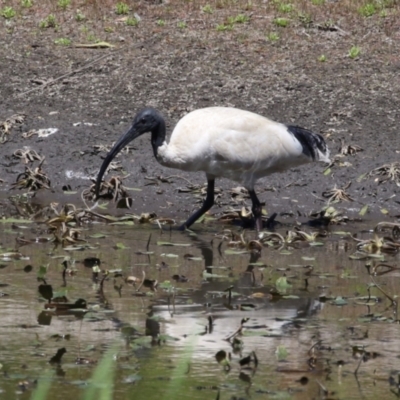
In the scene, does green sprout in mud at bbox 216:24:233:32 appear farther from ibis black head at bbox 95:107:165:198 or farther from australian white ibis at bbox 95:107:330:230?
ibis black head at bbox 95:107:165:198

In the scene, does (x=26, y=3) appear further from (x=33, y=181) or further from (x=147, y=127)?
(x=147, y=127)

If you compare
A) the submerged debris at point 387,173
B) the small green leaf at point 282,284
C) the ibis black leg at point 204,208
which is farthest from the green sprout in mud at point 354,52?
the small green leaf at point 282,284

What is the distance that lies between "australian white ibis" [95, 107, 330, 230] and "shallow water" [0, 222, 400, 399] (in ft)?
2.45

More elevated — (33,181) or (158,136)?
(158,136)

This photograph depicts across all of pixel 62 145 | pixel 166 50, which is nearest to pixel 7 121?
pixel 62 145

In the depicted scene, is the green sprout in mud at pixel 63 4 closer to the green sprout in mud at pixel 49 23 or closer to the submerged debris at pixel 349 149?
the green sprout in mud at pixel 49 23

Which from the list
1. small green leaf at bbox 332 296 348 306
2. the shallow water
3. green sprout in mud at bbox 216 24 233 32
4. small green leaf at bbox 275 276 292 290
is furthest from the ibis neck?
green sprout in mud at bbox 216 24 233 32

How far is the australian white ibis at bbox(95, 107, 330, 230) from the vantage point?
9.82 metres

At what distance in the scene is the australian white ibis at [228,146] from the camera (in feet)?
32.2

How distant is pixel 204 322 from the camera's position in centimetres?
666

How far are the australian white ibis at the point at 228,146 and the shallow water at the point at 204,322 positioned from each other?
75cm

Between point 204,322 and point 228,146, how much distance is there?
336 centimetres

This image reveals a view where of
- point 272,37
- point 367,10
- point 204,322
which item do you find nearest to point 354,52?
point 272,37

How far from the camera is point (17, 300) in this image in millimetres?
7164
